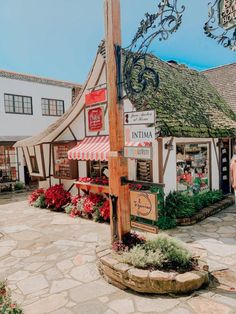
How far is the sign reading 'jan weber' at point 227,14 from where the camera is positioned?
3.62 m

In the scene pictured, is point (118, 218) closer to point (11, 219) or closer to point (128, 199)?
point (128, 199)

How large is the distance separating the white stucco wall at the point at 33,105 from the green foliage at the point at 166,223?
13024 mm

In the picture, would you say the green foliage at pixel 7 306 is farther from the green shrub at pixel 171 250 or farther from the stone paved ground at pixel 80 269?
the green shrub at pixel 171 250

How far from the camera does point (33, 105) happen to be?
1906 cm

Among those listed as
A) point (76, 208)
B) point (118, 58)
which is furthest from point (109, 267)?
point (76, 208)

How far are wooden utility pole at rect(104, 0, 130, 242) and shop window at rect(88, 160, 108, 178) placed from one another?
4851mm

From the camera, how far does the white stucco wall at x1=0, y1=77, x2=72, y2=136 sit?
1742cm

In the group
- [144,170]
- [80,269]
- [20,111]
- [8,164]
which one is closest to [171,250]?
[80,269]

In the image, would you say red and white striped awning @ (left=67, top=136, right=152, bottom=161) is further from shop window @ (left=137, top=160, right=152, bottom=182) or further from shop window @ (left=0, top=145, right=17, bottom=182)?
shop window @ (left=0, top=145, right=17, bottom=182)

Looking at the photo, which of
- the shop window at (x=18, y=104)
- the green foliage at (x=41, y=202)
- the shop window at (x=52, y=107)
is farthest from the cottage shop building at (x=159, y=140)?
the shop window at (x=52, y=107)

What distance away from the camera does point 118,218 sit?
17.3 feet

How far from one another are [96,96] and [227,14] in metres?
6.48

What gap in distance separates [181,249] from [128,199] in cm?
131

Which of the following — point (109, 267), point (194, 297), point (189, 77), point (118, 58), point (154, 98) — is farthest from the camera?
point (189, 77)
